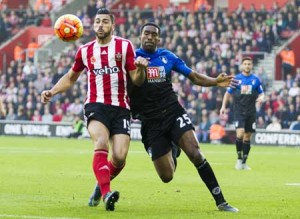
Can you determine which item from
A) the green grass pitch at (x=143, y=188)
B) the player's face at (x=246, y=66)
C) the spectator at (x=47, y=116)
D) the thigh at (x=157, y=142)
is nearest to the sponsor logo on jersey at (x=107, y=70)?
the thigh at (x=157, y=142)

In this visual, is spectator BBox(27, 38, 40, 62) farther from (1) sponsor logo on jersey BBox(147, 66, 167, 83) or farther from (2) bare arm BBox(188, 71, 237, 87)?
(2) bare arm BBox(188, 71, 237, 87)

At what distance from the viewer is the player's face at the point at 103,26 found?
12250mm

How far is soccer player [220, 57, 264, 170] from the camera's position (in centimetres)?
2183

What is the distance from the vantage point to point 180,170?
66.6ft

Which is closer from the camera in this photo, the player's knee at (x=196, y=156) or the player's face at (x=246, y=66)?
the player's knee at (x=196, y=156)

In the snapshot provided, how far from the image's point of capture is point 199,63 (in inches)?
1513

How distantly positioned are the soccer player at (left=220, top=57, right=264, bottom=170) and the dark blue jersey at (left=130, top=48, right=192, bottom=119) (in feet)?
30.3

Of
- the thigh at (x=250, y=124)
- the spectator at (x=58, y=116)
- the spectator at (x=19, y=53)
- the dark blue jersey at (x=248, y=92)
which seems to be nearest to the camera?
the thigh at (x=250, y=124)

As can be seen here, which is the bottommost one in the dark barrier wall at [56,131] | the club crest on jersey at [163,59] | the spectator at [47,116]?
the dark barrier wall at [56,131]

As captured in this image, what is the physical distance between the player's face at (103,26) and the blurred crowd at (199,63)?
865 inches

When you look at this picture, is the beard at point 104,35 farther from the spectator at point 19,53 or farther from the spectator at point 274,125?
the spectator at point 19,53

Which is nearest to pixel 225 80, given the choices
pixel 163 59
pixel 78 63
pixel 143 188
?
pixel 163 59

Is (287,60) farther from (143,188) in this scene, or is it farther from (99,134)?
(99,134)

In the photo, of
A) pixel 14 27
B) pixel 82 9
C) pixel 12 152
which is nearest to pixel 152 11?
pixel 82 9
